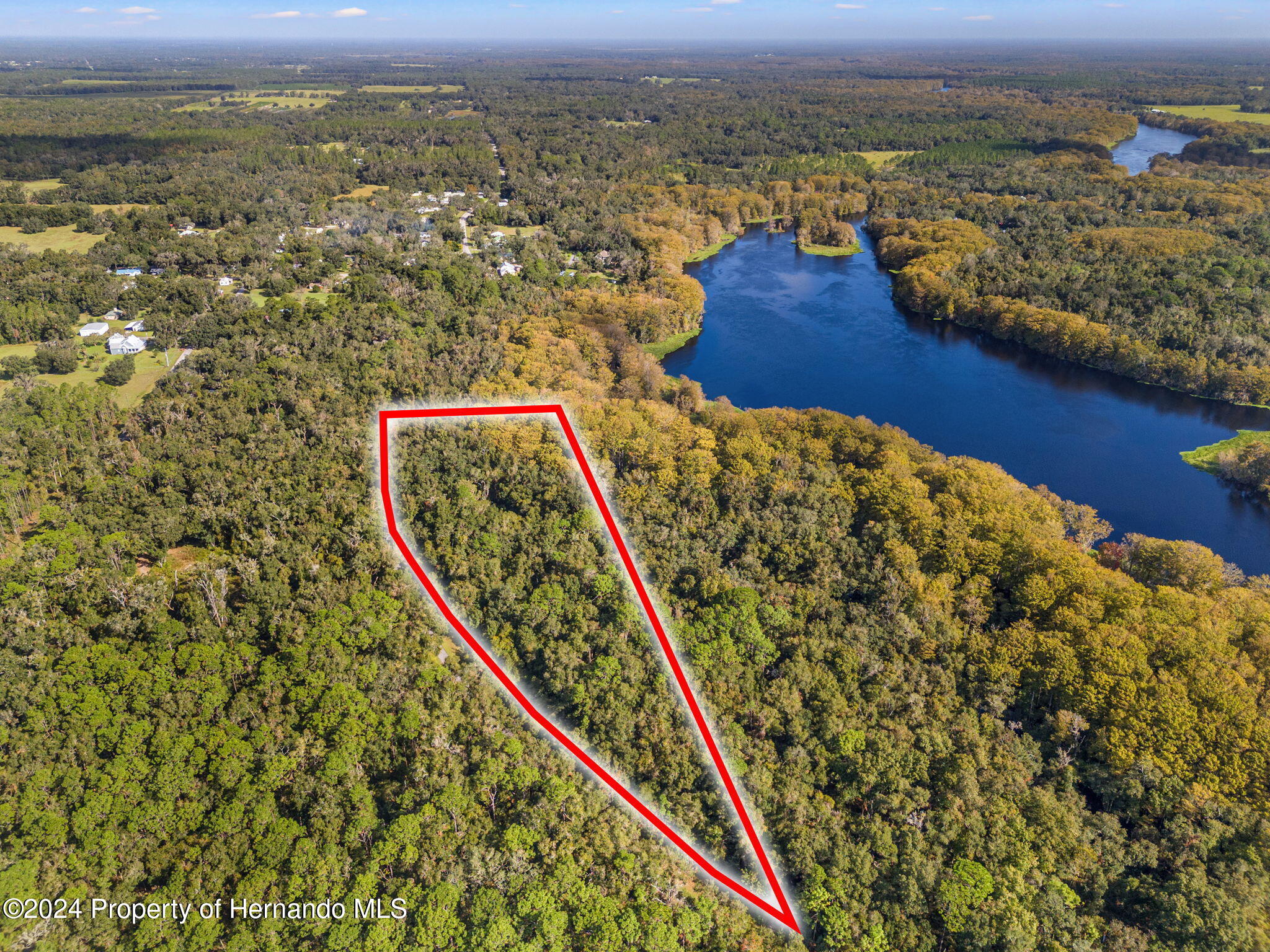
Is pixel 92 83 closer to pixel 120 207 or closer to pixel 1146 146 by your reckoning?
pixel 120 207

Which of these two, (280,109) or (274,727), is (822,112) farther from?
(274,727)

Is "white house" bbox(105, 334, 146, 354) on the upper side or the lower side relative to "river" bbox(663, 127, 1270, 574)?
upper

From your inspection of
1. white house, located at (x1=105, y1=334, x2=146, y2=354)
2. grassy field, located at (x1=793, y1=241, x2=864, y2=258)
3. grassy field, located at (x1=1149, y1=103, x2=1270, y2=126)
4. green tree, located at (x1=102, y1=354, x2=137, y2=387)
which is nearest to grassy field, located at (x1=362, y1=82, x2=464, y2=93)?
grassy field, located at (x1=793, y1=241, x2=864, y2=258)

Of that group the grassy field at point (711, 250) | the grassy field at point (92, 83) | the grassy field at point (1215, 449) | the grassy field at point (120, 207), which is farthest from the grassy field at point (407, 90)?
the grassy field at point (1215, 449)

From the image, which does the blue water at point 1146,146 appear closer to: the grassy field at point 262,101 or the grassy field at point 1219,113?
the grassy field at point 1219,113

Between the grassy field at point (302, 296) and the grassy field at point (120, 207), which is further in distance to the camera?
the grassy field at point (120, 207)

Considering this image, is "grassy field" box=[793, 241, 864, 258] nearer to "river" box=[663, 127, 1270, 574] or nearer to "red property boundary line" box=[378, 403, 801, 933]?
"river" box=[663, 127, 1270, 574]
